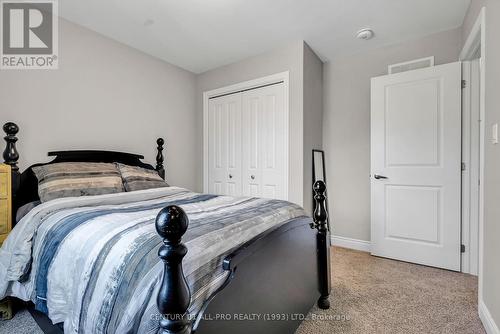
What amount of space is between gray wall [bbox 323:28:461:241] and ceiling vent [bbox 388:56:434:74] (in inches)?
2.5

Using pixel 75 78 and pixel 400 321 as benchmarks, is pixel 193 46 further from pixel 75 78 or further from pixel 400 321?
pixel 400 321

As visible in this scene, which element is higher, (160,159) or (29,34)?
(29,34)

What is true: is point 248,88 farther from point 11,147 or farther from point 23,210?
point 23,210

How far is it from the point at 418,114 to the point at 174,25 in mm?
2688

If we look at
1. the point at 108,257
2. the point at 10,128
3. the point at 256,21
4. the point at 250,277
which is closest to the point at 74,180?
the point at 10,128

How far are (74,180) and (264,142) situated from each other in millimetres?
2017

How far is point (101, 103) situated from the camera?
2717 mm

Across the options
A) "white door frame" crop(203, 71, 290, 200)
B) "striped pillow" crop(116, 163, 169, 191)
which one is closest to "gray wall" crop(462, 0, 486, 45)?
"white door frame" crop(203, 71, 290, 200)

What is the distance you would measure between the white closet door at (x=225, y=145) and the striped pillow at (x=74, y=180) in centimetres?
155

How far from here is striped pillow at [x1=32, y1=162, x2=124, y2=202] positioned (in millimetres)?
1915

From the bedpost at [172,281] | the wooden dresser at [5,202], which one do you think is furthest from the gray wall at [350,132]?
the wooden dresser at [5,202]

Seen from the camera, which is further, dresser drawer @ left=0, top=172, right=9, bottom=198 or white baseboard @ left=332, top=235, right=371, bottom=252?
white baseboard @ left=332, top=235, right=371, bottom=252

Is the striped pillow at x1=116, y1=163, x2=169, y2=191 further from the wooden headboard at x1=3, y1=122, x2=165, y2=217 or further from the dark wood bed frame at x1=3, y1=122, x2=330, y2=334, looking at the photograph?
the dark wood bed frame at x1=3, y1=122, x2=330, y2=334

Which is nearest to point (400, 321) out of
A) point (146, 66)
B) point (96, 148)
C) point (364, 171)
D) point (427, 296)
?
point (427, 296)
